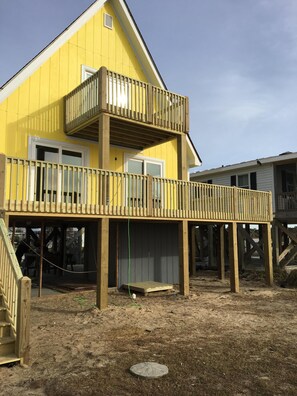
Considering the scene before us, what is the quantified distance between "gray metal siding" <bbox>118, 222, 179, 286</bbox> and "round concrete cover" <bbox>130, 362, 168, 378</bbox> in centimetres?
828

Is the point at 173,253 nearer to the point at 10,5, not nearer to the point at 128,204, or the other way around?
the point at 128,204

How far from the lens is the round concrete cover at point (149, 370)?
5.29 metres

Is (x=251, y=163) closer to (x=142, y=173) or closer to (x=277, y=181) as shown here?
(x=277, y=181)

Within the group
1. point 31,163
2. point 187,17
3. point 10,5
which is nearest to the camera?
point 31,163

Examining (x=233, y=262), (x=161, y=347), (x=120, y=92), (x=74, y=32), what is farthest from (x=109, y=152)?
(x=161, y=347)

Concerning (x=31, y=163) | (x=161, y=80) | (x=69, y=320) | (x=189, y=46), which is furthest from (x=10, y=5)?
(x=69, y=320)

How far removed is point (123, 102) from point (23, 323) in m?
8.29

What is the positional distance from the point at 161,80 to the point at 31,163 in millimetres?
8718

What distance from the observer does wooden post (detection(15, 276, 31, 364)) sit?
18.7 ft

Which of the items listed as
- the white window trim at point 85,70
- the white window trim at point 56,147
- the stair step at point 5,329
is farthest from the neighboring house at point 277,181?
the stair step at point 5,329

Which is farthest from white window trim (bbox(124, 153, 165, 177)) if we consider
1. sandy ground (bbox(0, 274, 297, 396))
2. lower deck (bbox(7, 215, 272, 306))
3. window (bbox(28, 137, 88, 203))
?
sandy ground (bbox(0, 274, 297, 396))

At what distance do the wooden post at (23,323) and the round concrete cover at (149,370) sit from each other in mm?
1733

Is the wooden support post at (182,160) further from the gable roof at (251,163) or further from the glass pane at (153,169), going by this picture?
the gable roof at (251,163)

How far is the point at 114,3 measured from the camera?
1445 cm
